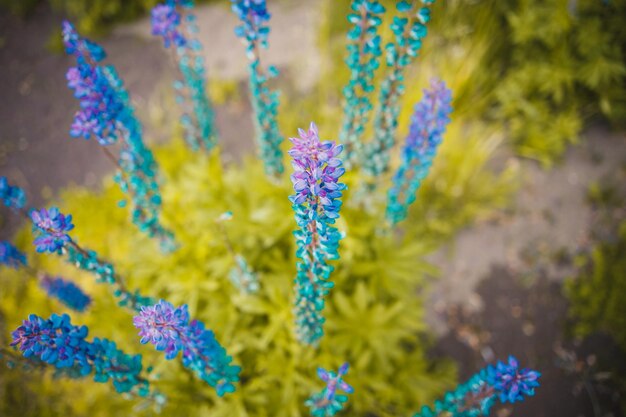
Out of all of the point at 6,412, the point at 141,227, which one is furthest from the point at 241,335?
the point at 6,412

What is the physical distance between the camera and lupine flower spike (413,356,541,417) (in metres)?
1.66

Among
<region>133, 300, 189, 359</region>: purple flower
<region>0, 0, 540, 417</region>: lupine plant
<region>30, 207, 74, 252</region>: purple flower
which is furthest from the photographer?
<region>30, 207, 74, 252</region>: purple flower

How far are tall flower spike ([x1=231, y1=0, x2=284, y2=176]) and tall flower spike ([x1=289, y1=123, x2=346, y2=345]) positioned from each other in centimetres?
109

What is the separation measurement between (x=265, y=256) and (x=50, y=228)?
1481mm

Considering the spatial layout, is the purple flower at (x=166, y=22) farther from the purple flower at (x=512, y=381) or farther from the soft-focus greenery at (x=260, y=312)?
the purple flower at (x=512, y=381)

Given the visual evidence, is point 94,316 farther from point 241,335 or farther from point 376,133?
point 376,133

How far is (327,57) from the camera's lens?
568 cm

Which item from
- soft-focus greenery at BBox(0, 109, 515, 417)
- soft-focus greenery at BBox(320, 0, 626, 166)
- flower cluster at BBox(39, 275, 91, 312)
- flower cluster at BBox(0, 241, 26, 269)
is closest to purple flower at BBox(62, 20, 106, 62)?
flower cluster at BBox(0, 241, 26, 269)

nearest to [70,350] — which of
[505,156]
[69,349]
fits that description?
[69,349]

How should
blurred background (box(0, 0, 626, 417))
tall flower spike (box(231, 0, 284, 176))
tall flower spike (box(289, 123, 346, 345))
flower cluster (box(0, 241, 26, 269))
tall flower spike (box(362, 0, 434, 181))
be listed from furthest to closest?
1. blurred background (box(0, 0, 626, 417))
2. flower cluster (box(0, 241, 26, 269))
3. tall flower spike (box(231, 0, 284, 176))
4. tall flower spike (box(362, 0, 434, 181))
5. tall flower spike (box(289, 123, 346, 345))

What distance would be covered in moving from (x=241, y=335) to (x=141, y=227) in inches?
39.8

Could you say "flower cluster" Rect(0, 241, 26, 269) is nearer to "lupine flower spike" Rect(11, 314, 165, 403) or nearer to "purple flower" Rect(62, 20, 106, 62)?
"lupine flower spike" Rect(11, 314, 165, 403)

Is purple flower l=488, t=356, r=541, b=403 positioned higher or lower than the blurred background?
lower

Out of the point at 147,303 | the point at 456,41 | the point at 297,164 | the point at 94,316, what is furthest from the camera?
the point at 456,41
